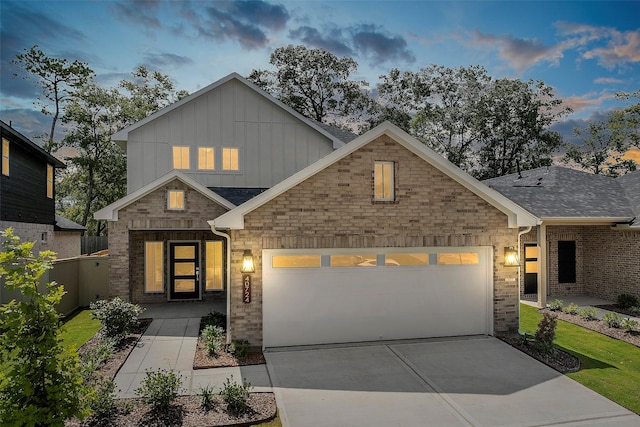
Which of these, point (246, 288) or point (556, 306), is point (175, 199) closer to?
point (246, 288)

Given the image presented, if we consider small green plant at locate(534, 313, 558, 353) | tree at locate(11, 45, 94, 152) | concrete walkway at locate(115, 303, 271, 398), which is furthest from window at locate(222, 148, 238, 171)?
tree at locate(11, 45, 94, 152)

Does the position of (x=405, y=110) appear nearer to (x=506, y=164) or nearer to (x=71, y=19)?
(x=506, y=164)

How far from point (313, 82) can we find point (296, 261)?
100 ft

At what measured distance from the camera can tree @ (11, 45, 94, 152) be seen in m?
27.8

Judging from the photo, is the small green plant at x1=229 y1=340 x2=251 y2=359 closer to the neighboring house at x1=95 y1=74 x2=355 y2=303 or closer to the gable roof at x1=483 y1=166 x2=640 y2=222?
the neighboring house at x1=95 y1=74 x2=355 y2=303

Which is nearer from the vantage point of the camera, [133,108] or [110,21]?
[110,21]

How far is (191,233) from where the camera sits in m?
14.5

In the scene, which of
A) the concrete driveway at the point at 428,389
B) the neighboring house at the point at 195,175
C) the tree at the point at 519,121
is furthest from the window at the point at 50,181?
the tree at the point at 519,121

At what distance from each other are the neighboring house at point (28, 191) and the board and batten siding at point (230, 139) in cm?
386

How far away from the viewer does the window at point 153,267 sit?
46.9 feet

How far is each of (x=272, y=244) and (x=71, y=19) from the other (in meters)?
18.1

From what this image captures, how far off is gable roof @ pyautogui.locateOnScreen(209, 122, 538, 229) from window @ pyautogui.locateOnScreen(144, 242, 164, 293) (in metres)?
6.60

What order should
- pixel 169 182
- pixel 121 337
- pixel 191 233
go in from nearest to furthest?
pixel 121 337 → pixel 169 182 → pixel 191 233

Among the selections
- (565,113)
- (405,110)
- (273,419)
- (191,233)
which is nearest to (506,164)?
(565,113)
